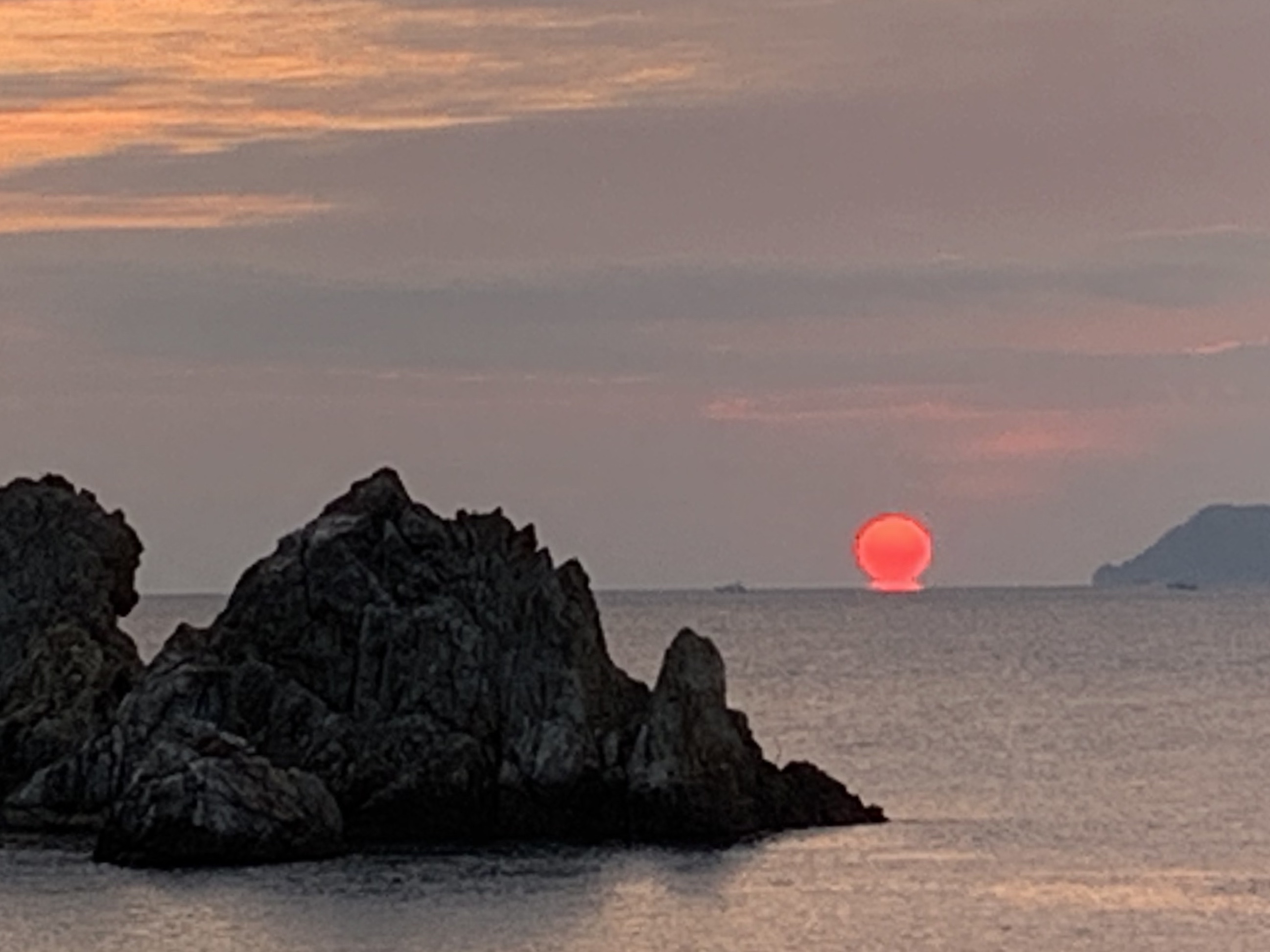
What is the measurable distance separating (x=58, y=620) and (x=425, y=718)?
22.5 metres

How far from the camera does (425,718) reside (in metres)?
113

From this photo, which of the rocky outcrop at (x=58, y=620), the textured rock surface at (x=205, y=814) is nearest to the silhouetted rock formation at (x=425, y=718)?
the textured rock surface at (x=205, y=814)

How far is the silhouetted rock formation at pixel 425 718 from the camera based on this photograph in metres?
112

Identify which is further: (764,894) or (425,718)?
(425,718)

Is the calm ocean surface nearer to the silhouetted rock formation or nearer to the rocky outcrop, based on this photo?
the silhouetted rock formation

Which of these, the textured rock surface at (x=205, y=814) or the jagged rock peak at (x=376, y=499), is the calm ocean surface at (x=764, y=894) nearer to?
the textured rock surface at (x=205, y=814)

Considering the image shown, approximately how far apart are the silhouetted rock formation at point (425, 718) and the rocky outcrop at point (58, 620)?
4514 mm

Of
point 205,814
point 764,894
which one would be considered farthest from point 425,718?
point 764,894

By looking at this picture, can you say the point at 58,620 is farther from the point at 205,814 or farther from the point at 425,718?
the point at 205,814

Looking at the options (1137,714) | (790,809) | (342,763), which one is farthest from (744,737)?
(1137,714)

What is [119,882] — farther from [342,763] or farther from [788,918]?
[788,918]

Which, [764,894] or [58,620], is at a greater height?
[58,620]

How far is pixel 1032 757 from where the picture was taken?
15925 centimetres

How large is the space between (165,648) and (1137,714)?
288ft
